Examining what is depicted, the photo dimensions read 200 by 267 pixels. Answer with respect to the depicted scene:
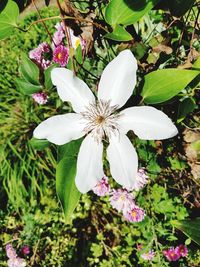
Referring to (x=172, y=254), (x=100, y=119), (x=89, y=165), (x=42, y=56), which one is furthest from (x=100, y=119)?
(x=172, y=254)

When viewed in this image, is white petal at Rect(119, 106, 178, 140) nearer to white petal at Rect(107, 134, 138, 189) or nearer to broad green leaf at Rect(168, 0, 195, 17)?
white petal at Rect(107, 134, 138, 189)

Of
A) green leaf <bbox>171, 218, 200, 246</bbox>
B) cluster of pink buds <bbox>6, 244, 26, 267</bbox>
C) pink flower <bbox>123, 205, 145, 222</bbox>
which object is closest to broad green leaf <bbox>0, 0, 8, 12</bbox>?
green leaf <bbox>171, 218, 200, 246</bbox>

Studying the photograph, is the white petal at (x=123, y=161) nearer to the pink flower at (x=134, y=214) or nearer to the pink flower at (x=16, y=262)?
the pink flower at (x=134, y=214)

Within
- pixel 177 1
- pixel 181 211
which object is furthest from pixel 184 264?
pixel 177 1

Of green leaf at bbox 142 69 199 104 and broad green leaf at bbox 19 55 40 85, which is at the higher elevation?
broad green leaf at bbox 19 55 40 85

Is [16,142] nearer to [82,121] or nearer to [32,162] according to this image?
[32,162]

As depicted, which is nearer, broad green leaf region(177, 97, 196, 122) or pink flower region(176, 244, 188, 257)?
broad green leaf region(177, 97, 196, 122)

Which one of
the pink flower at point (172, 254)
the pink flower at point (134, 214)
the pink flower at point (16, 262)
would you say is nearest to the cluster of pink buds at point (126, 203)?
the pink flower at point (134, 214)

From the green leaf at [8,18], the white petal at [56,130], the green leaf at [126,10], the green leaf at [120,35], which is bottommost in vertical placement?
the white petal at [56,130]
